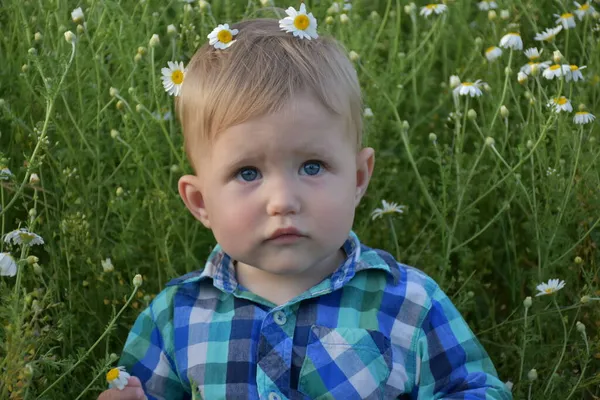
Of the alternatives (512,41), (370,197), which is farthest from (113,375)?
(512,41)

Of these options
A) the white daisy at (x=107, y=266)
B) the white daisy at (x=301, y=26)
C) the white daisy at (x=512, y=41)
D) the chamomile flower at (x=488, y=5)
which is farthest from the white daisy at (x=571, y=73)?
the white daisy at (x=107, y=266)

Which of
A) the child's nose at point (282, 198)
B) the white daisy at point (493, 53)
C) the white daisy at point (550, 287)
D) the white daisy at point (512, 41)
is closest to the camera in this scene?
the child's nose at point (282, 198)

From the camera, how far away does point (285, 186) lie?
2070 mm

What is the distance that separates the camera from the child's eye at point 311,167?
2.12m

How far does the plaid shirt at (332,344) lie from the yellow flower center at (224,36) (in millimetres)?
482

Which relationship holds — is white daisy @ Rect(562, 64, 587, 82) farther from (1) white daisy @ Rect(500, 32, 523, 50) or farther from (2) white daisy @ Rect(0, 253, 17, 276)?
(2) white daisy @ Rect(0, 253, 17, 276)

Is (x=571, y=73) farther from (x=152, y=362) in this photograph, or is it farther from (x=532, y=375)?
(x=152, y=362)

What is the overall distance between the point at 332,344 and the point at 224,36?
2.23ft

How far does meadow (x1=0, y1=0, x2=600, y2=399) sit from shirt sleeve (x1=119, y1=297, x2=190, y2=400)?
15 centimetres

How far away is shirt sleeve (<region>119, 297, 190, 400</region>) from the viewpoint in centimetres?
233

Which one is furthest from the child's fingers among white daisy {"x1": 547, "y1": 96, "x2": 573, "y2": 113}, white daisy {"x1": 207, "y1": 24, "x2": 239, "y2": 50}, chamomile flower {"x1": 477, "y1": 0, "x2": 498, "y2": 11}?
chamomile flower {"x1": 477, "y1": 0, "x2": 498, "y2": 11}

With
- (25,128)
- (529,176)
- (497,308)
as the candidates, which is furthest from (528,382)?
(25,128)

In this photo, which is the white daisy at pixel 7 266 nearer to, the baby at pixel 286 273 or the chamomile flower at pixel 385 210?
the baby at pixel 286 273

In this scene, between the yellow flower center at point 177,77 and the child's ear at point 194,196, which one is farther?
the yellow flower center at point 177,77
